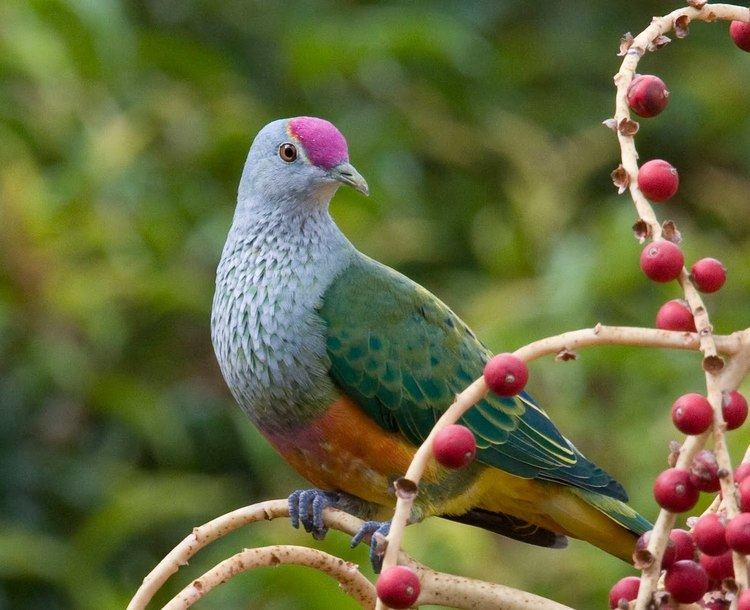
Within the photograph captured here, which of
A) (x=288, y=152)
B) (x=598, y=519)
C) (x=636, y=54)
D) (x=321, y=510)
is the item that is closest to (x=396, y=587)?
(x=636, y=54)

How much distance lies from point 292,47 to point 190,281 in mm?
991

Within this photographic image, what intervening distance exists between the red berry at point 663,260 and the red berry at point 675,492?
0.17 meters

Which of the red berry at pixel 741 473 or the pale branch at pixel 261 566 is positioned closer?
the red berry at pixel 741 473

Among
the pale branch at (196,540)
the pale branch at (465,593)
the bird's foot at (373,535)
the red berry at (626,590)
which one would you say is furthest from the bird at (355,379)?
the red berry at (626,590)

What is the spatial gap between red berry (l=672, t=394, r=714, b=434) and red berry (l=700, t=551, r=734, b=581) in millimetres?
197

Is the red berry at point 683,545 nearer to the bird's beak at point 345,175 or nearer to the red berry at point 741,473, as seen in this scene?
the red berry at point 741,473

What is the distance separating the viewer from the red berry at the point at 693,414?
3.35 ft

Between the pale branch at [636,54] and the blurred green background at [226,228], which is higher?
the blurred green background at [226,228]

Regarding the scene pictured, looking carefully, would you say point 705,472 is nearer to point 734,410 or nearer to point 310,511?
point 734,410

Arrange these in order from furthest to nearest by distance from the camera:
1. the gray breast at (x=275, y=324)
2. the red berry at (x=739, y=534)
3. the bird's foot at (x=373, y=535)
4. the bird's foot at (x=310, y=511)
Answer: the gray breast at (x=275, y=324)
the bird's foot at (x=310, y=511)
the bird's foot at (x=373, y=535)
the red berry at (x=739, y=534)

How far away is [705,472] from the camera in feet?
3.41

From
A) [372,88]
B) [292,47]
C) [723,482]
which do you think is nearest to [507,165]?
[372,88]

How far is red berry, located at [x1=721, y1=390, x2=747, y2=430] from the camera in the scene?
106 cm

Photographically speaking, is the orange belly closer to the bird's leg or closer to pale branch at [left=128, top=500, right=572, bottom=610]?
the bird's leg
